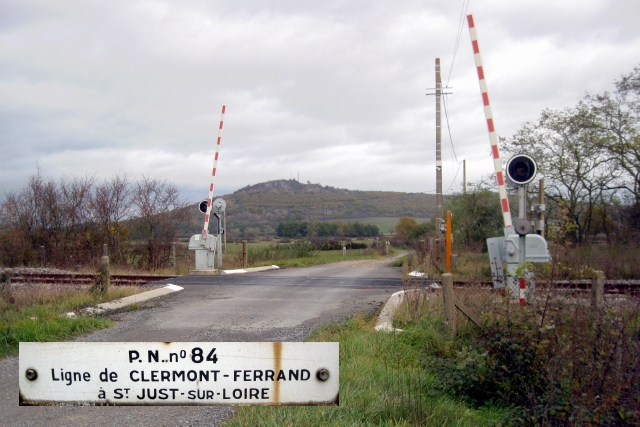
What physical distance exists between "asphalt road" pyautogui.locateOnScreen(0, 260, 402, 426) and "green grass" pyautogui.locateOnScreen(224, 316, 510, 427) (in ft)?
2.63

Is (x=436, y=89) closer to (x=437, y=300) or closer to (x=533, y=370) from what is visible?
(x=437, y=300)

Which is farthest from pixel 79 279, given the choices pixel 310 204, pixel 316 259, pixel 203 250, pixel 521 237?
pixel 310 204

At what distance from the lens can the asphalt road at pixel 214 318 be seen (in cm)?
545

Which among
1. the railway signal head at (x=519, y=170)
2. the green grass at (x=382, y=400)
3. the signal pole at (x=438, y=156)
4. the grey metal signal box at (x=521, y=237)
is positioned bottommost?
the green grass at (x=382, y=400)

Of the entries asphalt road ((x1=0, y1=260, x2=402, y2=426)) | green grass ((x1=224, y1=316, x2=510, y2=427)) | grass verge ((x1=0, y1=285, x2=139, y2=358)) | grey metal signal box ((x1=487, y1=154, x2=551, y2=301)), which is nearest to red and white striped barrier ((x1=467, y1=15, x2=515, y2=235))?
grey metal signal box ((x1=487, y1=154, x2=551, y2=301))

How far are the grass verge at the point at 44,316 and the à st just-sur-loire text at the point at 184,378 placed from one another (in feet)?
20.0

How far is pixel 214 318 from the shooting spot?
1006 cm

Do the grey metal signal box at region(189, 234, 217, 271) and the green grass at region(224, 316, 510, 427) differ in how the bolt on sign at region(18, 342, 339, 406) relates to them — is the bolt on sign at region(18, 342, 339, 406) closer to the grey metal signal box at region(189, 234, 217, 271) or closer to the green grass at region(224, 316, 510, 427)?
the green grass at region(224, 316, 510, 427)

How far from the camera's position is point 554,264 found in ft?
20.8

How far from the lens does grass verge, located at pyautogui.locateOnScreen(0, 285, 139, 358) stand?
8.20 meters

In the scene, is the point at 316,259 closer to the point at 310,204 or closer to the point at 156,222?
the point at 156,222

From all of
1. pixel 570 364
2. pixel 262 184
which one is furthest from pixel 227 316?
pixel 262 184

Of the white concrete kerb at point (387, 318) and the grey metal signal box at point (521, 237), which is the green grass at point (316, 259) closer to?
the white concrete kerb at point (387, 318)

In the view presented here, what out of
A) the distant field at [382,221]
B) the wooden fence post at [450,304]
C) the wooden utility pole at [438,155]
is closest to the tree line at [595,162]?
the wooden utility pole at [438,155]
